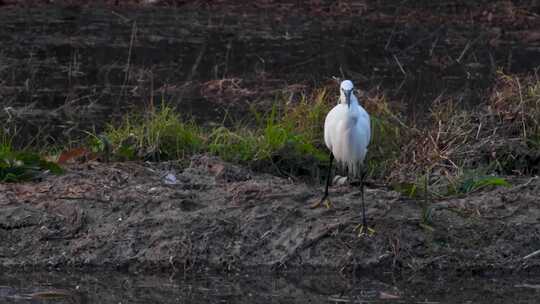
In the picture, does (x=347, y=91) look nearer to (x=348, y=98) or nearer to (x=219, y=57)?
(x=348, y=98)

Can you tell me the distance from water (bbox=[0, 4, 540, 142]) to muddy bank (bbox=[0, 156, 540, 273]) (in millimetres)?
2385

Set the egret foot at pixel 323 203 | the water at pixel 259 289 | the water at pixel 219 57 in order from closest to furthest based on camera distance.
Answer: the water at pixel 259 289 → the egret foot at pixel 323 203 → the water at pixel 219 57

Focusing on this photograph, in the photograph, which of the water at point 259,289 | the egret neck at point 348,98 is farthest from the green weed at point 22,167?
the egret neck at point 348,98

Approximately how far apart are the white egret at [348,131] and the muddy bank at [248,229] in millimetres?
268

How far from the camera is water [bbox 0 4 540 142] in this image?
1091cm

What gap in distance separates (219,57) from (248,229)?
6457mm

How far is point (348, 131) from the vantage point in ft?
22.4

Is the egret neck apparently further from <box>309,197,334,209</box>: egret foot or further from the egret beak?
<box>309,197,334,209</box>: egret foot

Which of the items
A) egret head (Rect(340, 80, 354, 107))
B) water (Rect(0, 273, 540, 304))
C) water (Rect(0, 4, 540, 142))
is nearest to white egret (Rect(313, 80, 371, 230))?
egret head (Rect(340, 80, 354, 107))

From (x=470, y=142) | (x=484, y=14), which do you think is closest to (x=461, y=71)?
(x=484, y=14)

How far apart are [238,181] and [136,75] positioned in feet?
14.7

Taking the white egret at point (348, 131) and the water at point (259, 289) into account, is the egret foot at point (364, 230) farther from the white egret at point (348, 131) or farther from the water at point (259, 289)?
the water at point (259, 289)

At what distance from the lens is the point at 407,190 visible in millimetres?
7465

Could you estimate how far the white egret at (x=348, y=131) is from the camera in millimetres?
6793
